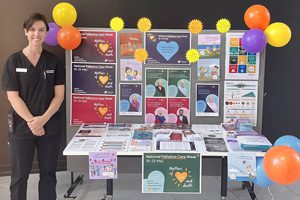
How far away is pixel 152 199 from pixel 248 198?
0.82m

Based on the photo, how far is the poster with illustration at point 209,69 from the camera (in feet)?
10.1

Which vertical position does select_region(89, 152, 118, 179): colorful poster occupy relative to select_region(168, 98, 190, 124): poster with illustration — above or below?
below

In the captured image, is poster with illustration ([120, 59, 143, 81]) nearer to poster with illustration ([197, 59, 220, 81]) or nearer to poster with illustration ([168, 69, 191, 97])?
Result: poster with illustration ([168, 69, 191, 97])

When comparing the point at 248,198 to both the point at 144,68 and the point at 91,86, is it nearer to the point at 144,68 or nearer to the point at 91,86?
the point at 144,68

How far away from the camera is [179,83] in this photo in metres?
3.12

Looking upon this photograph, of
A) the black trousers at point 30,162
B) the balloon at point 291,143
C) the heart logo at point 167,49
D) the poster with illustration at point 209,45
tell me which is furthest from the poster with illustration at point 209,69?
the black trousers at point 30,162

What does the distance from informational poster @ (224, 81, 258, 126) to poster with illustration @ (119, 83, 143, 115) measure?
68 centimetres

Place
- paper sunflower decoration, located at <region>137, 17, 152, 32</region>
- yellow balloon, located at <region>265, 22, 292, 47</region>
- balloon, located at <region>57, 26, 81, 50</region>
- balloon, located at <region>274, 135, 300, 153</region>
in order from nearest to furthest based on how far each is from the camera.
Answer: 1. balloon, located at <region>274, 135, 300, 153</region>
2. yellow balloon, located at <region>265, 22, 292, 47</region>
3. balloon, located at <region>57, 26, 81, 50</region>
4. paper sunflower decoration, located at <region>137, 17, 152, 32</region>

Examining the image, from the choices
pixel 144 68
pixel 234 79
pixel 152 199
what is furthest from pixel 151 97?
pixel 152 199

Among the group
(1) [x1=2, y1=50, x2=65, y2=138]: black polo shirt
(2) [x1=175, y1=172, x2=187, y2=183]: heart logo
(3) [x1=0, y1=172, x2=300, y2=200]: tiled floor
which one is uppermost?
(1) [x1=2, y1=50, x2=65, y2=138]: black polo shirt

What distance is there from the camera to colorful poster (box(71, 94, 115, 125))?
10.3ft

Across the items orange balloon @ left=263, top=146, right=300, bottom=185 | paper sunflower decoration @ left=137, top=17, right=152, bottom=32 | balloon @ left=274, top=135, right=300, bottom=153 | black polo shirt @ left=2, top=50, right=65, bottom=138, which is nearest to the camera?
orange balloon @ left=263, top=146, right=300, bottom=185

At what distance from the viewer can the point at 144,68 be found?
122 inches

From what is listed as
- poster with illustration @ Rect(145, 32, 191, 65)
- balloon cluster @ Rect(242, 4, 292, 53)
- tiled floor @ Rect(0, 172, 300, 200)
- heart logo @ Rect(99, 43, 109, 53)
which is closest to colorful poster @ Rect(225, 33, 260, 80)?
balloon cluster @ Rect(242, 4, 292, 53)
